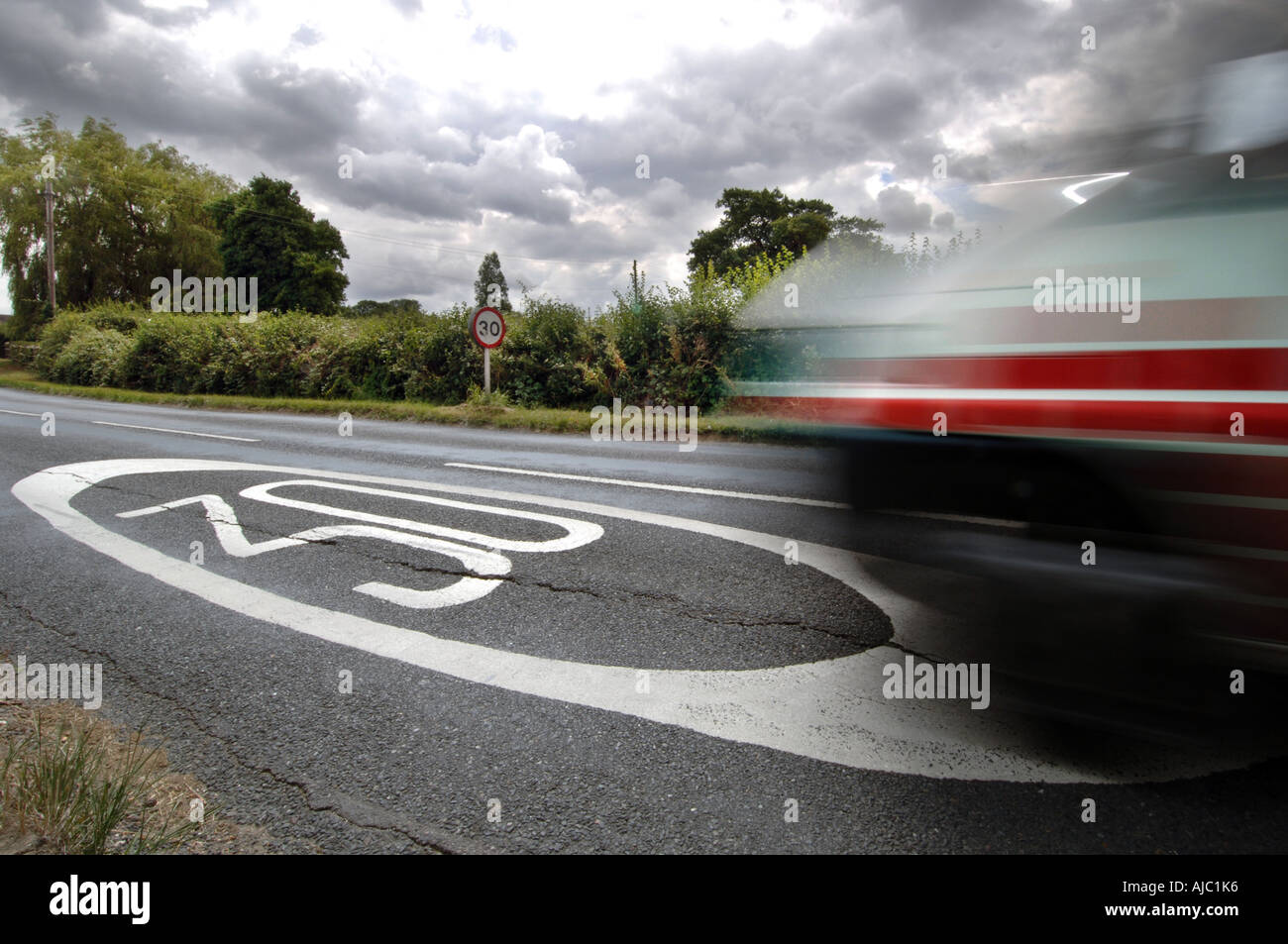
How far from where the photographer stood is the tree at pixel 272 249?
56750 millimetres

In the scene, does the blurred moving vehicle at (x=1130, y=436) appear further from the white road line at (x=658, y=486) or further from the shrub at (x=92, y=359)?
the shrub at (x=92, y=359)

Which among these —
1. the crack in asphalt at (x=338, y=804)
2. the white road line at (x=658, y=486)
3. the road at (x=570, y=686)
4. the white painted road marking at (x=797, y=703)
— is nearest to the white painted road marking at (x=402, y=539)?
the road at (x=570, y=686)

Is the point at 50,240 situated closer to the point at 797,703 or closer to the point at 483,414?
the point at 483,414

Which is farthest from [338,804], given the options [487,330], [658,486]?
[487,330]

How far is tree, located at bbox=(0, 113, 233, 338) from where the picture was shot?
41.7 meters

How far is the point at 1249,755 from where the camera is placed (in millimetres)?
2096

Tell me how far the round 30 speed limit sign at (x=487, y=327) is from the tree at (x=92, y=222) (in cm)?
4093

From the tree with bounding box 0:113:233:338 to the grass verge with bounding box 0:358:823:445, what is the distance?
30.1 metres

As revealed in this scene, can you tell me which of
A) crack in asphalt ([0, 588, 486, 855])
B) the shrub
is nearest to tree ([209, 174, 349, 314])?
the shrub

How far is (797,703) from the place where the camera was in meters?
2.45

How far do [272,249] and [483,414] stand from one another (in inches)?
2169
